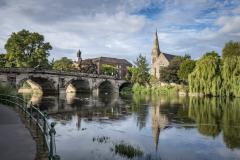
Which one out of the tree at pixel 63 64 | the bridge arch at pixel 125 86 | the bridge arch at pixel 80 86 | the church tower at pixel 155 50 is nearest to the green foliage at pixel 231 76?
the bridge arch at pixel 80 86

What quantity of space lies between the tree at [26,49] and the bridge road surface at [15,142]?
57833mm

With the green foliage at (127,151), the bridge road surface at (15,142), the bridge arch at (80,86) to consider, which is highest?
the bridge arch at (80,86)

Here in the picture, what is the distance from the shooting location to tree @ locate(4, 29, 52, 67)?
2707 inches

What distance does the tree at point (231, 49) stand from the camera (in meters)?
76.2

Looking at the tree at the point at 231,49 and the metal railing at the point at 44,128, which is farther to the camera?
the tree at the point at 231,49

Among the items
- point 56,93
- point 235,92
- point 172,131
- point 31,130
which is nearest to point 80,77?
point 56,93

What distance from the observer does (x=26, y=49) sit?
2805 inches

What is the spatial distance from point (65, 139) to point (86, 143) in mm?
1389

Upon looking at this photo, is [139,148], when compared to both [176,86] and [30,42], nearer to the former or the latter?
[30,42]

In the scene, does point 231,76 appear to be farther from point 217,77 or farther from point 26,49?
point 26,49

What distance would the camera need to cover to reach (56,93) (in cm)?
6700

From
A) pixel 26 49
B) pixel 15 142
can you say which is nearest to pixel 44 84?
pixel 26 49

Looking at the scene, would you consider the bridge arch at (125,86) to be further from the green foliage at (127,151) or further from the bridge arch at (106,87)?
the green foliage at (127,151)

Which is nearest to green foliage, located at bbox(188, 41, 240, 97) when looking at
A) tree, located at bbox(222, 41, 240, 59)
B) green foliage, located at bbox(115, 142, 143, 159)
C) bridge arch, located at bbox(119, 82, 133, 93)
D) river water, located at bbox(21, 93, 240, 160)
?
tree, located at bbox(222, 41, 240, 59)
